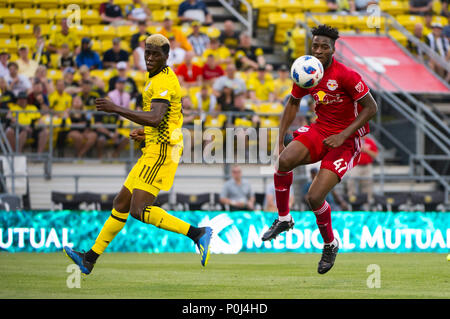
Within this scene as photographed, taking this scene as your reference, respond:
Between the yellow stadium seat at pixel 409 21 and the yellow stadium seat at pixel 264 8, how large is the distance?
3452mm

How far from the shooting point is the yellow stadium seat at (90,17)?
2109 centimetres

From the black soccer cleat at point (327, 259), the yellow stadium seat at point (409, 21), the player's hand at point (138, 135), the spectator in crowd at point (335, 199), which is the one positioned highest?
the player's hand at point (138, 135)

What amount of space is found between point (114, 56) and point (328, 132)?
11078mm

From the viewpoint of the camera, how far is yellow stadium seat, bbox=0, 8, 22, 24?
69.3ft

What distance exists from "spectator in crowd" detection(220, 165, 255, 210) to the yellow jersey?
22.3ft

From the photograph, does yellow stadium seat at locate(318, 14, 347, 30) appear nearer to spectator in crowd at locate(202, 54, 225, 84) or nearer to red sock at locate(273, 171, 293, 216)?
spectator in crowd at locate(202, 54, 225, 84)

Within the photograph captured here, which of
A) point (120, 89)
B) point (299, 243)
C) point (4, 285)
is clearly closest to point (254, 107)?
point (120, 89)

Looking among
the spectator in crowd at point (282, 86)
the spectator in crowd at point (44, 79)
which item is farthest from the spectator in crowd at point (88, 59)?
the spectator in crowd at point (282, 86)

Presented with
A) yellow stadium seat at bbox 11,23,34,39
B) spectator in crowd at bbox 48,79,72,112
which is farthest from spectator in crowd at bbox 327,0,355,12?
spectator in crowd at bbox 48,79,72,112

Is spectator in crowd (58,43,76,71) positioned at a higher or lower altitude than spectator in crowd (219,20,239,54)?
lower

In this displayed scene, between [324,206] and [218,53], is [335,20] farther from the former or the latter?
[324,206]

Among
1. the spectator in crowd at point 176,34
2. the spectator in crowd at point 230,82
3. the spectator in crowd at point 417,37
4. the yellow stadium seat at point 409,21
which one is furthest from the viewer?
the yellow stadium seat at point 409,21

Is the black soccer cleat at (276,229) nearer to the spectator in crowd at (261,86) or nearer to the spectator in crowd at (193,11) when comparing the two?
the spectator in crowd at (261,86)

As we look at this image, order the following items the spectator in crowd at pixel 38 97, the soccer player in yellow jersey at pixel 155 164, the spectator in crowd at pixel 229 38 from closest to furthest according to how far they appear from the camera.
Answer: the soccer player in yellow jersey at pixel 155 164 < the spectator in crowd at pixel 38 97 < the spectator in crowd at pixel 229 38
